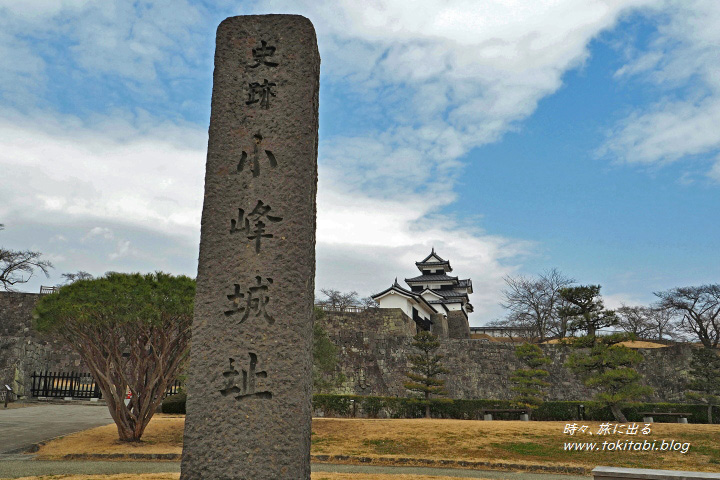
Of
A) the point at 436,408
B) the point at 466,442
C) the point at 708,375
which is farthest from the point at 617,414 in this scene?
the point at 466,442

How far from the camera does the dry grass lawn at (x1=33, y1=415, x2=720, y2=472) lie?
10.6 meters

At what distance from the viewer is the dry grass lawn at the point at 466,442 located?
34.8ft

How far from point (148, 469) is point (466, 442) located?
6.82 m

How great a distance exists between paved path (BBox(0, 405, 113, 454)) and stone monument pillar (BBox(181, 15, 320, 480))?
997 centimetres

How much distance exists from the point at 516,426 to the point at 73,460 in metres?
10.2

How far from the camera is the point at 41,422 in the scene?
48.3 feet

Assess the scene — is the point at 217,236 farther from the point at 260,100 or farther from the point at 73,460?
the point at 73,460

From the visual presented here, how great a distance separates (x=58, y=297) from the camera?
11617 mm

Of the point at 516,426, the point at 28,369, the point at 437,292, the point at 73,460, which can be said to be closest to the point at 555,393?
the point at 516,426

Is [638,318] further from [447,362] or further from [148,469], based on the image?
[148,469]

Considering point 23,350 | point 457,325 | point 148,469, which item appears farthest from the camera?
point 457,325

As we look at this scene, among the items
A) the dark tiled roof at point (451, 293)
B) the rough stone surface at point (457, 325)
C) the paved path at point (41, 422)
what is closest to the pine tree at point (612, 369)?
the paved path at point (41, 422)

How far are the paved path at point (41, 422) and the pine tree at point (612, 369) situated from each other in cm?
1439

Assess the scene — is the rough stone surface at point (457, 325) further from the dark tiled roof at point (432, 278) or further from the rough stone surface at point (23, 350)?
the rough stone surface at point (23, 350)
